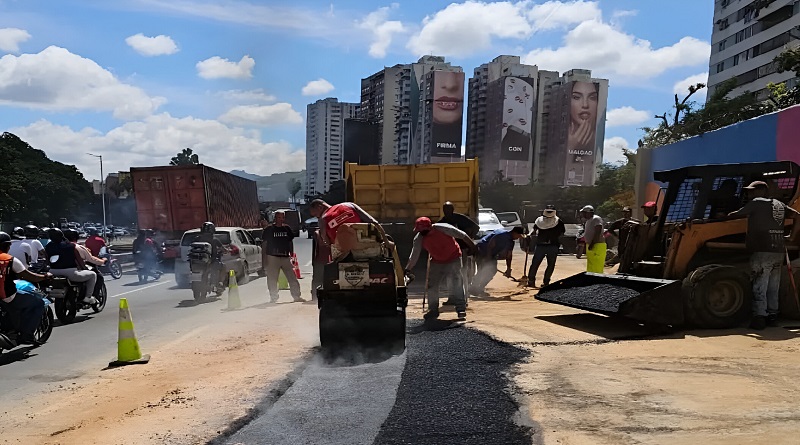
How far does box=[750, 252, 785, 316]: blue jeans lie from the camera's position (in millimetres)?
6965

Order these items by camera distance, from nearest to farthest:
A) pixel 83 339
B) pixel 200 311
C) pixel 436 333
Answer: pixel 436 333 < pixel 83 339 < pixel 200 311

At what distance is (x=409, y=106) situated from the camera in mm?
85812

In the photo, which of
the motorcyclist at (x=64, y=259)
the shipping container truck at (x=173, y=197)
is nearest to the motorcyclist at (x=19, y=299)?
the motorcyclist at (x=64, y=259)

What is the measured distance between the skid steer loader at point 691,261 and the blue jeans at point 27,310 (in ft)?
21.2

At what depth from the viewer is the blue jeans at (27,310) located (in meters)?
7.00

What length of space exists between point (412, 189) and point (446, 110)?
6967cm

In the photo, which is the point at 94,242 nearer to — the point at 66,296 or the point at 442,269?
the point at 66,296

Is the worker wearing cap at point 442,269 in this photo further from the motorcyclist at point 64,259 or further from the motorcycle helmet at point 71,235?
the motorcycle helmet at point 71,235

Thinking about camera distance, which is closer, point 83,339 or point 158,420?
point 158,420

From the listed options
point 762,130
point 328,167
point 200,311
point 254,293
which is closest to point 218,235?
point 254,293

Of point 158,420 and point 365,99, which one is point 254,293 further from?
point 365,99

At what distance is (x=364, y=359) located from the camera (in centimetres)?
610

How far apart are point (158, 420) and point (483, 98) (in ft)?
285

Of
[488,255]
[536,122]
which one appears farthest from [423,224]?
[536,122]
